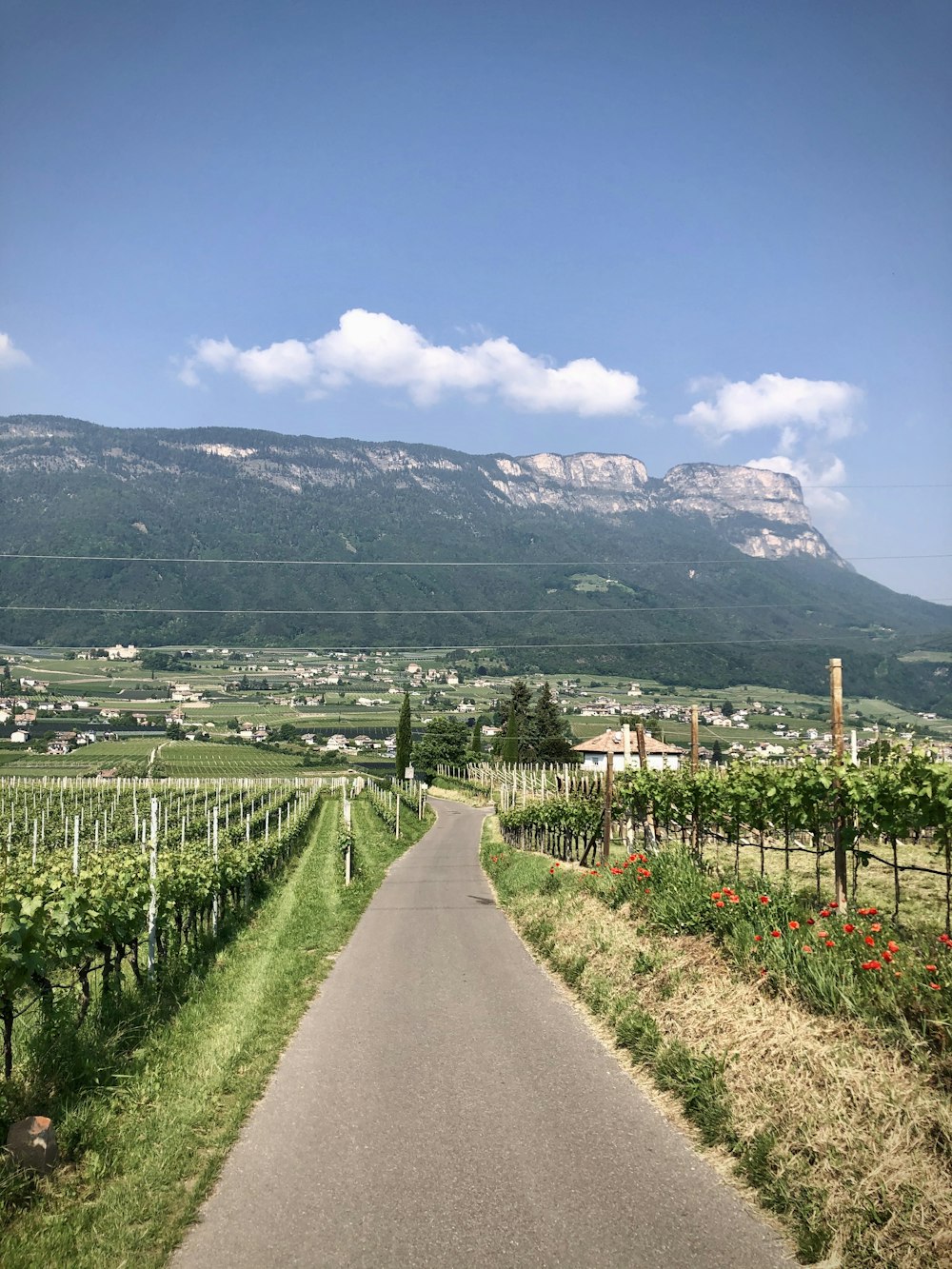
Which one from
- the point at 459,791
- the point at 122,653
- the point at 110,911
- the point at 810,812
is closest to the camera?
the point at 110,911

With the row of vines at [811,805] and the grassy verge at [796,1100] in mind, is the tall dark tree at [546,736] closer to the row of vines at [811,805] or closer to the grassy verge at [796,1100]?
the row of vines at [811,805]

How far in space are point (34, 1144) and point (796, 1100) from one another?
14.7 feet

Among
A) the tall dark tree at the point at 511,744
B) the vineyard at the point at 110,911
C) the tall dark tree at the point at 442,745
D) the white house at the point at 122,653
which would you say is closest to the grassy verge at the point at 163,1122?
the vineyard at the point at 110,911

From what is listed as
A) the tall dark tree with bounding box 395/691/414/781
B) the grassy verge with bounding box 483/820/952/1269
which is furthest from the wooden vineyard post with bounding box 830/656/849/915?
the tall dark tree with bounding box 395/691/414/781

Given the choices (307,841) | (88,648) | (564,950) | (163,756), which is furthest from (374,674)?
(564,950)

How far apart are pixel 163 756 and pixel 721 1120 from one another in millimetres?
91573

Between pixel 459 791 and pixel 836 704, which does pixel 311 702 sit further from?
pixel 836 704

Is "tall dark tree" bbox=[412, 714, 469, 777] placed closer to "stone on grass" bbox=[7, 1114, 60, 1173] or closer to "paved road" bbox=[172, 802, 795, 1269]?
"paved road" bbox=[172, 802, 795, 1269]

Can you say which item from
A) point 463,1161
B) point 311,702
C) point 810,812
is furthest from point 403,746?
point 463,1161

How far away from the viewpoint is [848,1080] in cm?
538

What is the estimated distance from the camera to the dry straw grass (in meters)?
4.24

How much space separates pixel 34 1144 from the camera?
502 cm

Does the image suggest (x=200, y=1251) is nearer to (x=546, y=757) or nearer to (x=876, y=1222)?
(x=876, y=1222)

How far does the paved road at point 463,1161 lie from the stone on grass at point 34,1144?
101 centimetres
